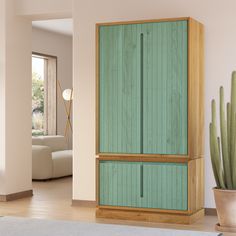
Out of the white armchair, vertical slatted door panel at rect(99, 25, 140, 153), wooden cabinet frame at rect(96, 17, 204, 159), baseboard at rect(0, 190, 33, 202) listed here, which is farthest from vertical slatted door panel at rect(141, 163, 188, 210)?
the white armchair

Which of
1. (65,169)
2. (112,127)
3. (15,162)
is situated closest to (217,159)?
(112,127)

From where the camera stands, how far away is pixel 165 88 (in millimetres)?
5703

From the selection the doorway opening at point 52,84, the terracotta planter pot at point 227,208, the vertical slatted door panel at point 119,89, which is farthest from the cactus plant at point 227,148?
the doorway opening at point 52,84

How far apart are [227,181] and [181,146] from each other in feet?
1.82

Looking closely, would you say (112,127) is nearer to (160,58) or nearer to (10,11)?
(160,58)

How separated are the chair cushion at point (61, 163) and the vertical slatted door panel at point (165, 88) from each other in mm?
3876

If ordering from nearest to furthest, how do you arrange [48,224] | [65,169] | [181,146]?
1. [48,224]
2. [181,146]
3. [65,169]

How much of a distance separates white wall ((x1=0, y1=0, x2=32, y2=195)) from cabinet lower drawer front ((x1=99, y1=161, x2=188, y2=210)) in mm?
1698

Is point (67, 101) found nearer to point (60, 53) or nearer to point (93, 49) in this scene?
point (60, 53)

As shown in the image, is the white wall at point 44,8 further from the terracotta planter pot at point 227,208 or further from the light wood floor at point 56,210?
the terracotta planter pot at point 227,208

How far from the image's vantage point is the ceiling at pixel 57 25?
10164 millimetres

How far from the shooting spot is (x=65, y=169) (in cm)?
970

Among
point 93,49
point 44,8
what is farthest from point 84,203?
point 44,8

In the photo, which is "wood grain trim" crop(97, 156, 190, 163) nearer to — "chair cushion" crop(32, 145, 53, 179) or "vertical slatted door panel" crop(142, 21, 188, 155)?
"vertical slatted door panel" crop(142, 21, 188, 155)
